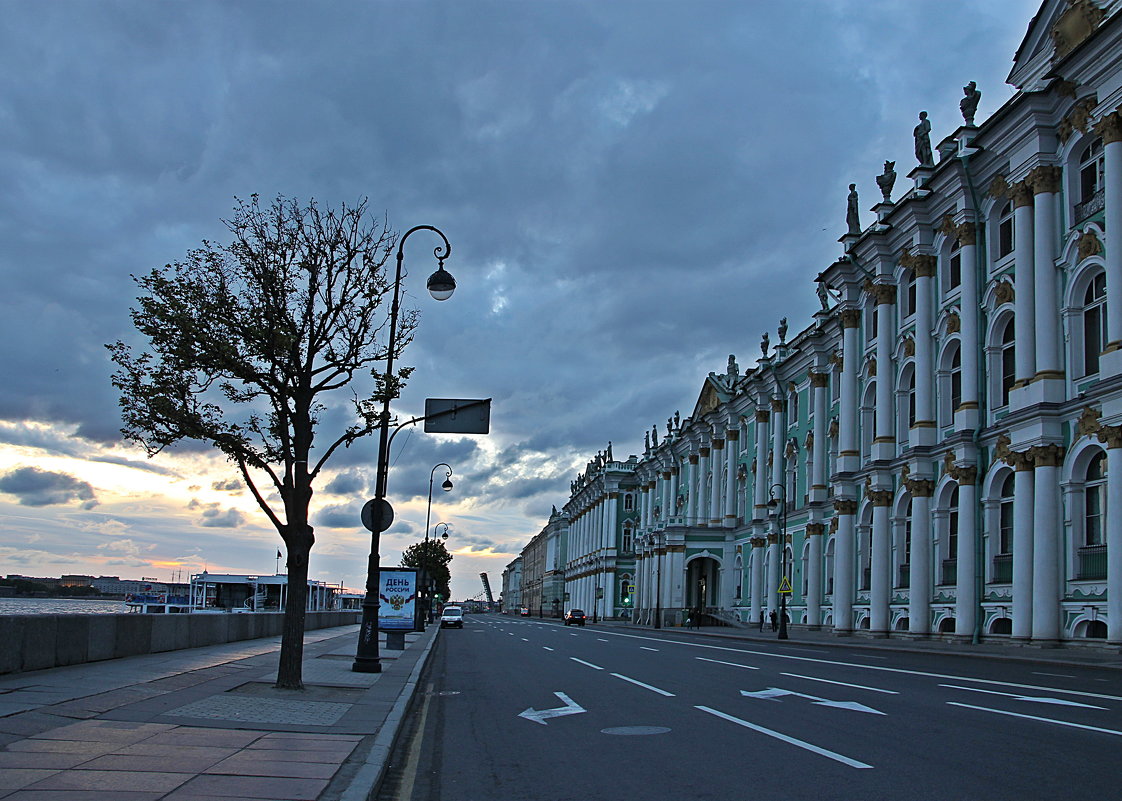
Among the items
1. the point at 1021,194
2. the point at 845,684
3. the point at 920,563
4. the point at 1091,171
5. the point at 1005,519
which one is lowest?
the point at 845,684

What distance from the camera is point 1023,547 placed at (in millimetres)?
32500

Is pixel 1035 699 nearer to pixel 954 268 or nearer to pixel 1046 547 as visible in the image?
pixel 1046 547

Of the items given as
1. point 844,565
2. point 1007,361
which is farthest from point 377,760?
point 844,565

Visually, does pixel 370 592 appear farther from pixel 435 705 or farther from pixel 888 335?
pixel 888 335

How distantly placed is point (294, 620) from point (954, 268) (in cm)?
3213

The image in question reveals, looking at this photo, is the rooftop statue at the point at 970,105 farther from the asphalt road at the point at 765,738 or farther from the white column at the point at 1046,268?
the asphalt road at the point at 765,738

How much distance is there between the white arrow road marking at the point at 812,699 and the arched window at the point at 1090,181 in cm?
2165

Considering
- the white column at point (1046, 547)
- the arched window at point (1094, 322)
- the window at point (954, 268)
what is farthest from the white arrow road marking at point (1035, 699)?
the window at point (954, 268)

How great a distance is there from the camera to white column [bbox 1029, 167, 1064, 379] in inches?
1261

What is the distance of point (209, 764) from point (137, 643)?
12.9 meters

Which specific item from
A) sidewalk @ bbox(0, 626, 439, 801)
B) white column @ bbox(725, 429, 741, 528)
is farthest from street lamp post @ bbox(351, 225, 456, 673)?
white column @ bbox(725, 429, 741, 528)

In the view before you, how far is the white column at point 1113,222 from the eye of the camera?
28.9 metres

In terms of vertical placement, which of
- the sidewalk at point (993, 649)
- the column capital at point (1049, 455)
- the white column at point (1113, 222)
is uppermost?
the white column at point (1113, 222)

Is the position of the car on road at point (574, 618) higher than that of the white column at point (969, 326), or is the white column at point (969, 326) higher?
the white column at point (969, 326)
